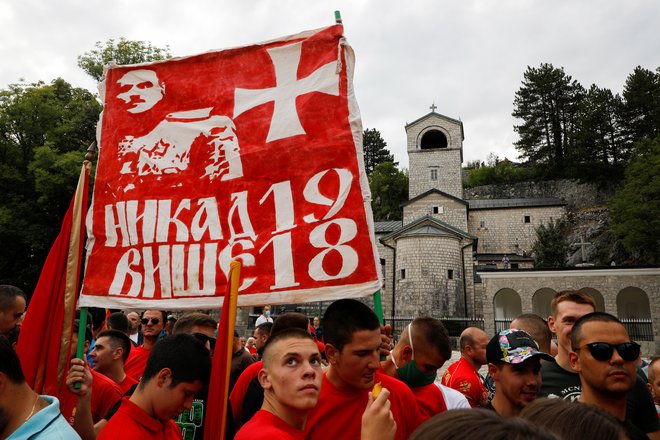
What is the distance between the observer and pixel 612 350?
2525 millimetres

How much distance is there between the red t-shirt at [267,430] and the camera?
195 centimetres

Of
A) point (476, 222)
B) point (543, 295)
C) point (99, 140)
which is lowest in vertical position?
point (543, 295)

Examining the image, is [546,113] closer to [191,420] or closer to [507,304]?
[507,304]

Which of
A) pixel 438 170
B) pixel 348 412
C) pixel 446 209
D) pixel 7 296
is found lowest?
pixel 348 412

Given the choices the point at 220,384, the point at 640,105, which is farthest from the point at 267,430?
the point at 640,105

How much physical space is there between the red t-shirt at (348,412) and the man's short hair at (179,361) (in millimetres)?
683

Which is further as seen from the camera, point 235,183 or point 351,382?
point 235,183

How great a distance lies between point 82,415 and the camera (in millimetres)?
2824

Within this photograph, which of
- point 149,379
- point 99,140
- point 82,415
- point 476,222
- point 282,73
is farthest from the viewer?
point 476,222

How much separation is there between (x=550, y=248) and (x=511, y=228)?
5.32 metres

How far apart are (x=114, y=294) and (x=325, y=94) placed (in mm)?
2227

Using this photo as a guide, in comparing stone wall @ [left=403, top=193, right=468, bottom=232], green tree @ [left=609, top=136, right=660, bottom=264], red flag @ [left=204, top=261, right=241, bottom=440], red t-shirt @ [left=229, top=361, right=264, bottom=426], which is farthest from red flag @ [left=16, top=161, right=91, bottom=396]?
stone wall @ [left=403, top=193, right=468, bottom=232]

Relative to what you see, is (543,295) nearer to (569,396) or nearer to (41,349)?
(569,396)

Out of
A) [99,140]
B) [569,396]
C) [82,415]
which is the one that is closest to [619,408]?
[569,396]
